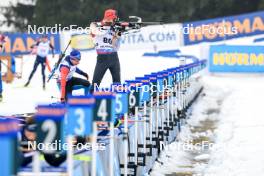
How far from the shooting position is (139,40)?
36.4 metres

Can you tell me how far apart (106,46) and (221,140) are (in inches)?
102

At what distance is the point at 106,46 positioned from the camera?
1081 centimetres

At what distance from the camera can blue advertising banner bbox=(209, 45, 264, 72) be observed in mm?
28844

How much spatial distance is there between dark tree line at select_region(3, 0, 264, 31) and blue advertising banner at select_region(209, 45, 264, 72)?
1949 cm

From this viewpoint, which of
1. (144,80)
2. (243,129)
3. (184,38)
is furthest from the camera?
(184,38)

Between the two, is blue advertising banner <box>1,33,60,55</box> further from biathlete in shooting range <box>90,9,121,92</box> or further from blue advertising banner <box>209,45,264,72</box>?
biathlete in shooting range <box>90,9,121,92</box>

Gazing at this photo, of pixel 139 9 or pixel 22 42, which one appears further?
pixel 139 9

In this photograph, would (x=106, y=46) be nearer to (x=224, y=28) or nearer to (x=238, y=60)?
(x=238, y=60)

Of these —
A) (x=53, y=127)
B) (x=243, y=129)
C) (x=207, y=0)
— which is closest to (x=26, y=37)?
(x=207, y=0)

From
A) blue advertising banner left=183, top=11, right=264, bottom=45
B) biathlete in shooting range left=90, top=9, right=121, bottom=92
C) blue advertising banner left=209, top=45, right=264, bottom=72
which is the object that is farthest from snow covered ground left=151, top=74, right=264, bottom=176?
blue advertising banner left=183, top=11, right=264, bottom=45

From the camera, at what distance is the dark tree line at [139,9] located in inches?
1909

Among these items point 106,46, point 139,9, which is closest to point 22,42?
point 139,9

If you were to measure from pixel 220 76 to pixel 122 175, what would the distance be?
22.7 metres

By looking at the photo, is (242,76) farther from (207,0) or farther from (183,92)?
(207,0)
